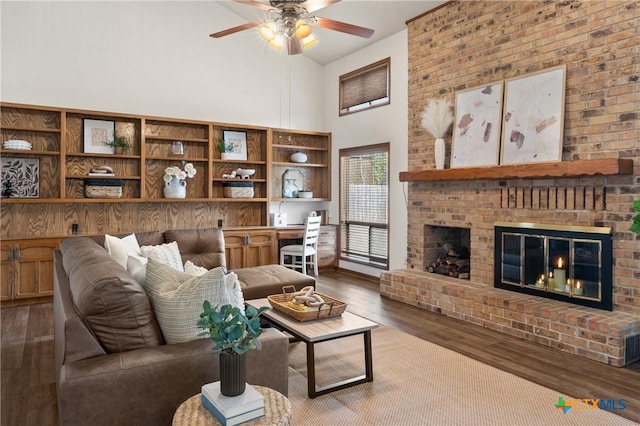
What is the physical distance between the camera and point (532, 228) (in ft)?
13.9

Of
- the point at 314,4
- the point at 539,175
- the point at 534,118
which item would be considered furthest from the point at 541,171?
the point at 314,4

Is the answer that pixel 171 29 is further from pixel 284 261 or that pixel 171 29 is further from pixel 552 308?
pixel 552 308

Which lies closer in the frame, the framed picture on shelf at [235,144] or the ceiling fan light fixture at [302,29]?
the ceiling fan light fixture at [302,29]

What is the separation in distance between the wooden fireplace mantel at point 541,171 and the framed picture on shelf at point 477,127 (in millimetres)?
157

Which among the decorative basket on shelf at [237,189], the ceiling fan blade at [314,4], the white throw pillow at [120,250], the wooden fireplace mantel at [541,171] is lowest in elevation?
the white throw pillow at [120,250]

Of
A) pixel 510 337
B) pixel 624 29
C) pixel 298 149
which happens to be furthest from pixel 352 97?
pixel 510 337

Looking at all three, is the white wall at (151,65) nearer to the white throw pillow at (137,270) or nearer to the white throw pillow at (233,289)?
the white throw pillow at (137,270)

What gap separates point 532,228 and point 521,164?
623mm

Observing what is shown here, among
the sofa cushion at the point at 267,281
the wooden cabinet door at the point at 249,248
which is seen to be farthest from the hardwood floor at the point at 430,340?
the wooden cabinet door at the point at 249,248

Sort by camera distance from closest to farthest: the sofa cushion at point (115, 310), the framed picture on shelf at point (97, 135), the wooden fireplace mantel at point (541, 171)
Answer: the sofa cushion at point (115, 310), the wooden fireplace mantel at point (541, 171), the framed picture on shelf at point (97, 135)

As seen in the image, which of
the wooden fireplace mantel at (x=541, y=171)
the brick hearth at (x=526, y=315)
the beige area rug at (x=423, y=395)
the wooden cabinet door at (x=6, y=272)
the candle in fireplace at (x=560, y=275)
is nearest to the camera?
the beige area rug at (x=423, y=395)

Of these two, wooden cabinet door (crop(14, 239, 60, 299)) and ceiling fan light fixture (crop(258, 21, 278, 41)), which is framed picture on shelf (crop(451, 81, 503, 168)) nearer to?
ceiling fan light fixture (crop(258, 21, 278, 41))

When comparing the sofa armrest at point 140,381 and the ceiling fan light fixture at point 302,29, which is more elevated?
the ceiling fan light fixture at point 302,29

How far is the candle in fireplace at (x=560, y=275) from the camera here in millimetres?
4016
